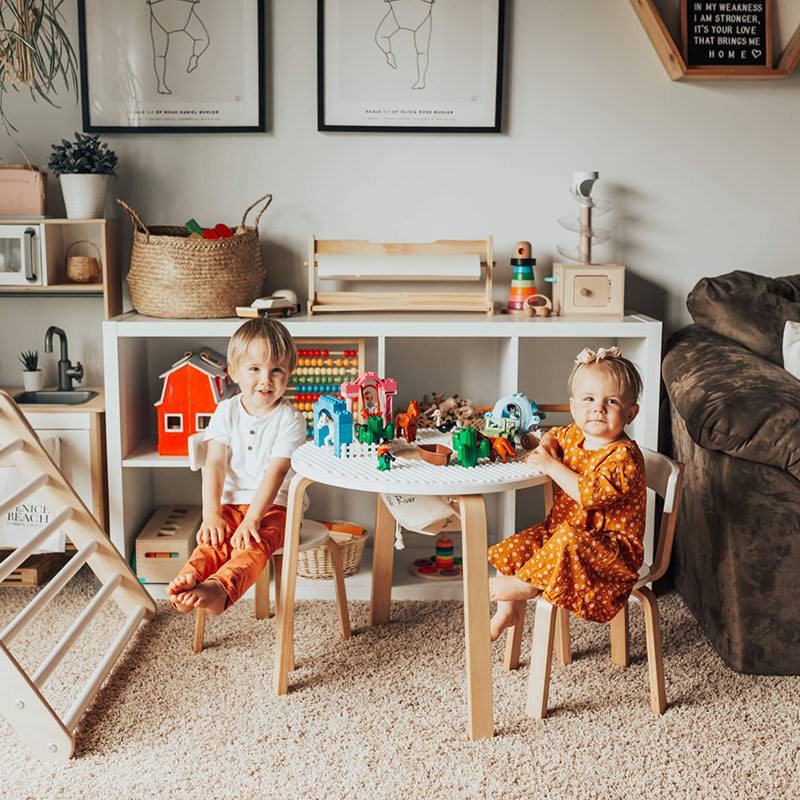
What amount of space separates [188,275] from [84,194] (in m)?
0.40

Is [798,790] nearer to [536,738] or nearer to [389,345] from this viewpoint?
[536,738]

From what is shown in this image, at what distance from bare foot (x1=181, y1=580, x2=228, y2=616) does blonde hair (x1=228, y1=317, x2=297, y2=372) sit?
54 cm

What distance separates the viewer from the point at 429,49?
2.84m

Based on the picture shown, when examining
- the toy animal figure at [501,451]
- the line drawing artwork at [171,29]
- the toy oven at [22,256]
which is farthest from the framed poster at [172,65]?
the toy animal figure at [501,451]

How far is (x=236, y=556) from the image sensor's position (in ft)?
7.23

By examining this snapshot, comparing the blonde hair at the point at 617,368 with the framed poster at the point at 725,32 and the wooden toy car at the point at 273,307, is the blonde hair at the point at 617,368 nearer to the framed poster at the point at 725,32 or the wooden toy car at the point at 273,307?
the wooden toy car at the point at 273,307

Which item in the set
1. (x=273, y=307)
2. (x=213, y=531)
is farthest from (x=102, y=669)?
(x=273, y=307)

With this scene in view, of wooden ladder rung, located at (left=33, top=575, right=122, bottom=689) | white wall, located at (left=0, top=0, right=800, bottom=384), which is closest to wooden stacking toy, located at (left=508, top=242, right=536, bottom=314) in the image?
white wall, located at (left=0, top=0, right=800, bottom=384)

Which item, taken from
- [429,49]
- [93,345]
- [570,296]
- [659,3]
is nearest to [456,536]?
[570,296]

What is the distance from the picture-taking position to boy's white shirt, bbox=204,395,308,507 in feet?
7.74

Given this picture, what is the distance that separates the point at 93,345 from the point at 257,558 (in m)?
1.11

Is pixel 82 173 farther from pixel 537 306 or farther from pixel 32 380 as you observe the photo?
pixel 537 306

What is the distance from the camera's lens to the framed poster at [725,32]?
2812mm

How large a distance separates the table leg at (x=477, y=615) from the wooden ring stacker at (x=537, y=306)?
35.8 inches
